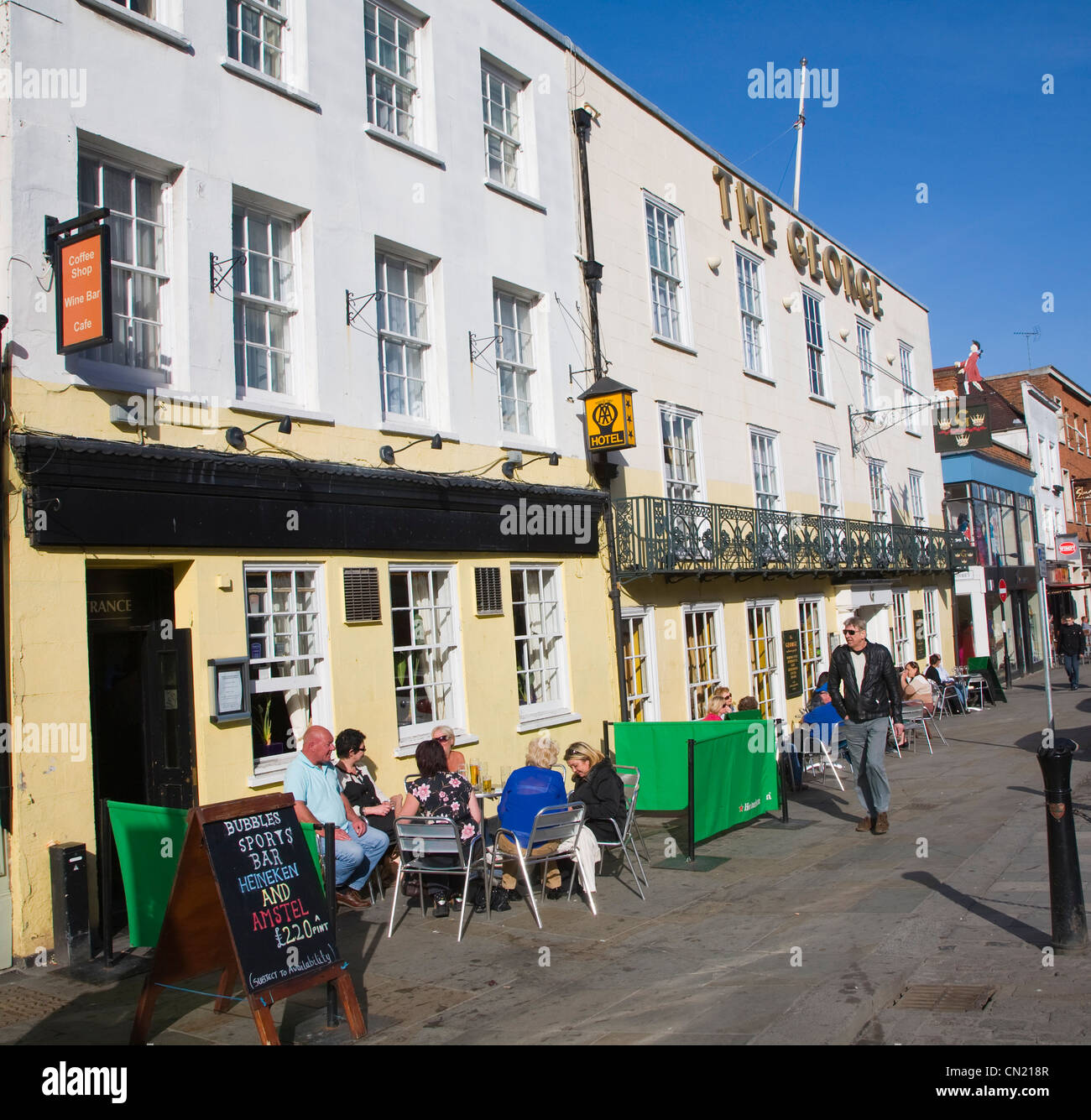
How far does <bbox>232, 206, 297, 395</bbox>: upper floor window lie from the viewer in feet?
31.3

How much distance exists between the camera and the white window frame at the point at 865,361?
2448 cm

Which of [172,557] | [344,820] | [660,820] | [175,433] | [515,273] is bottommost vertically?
[660,820]

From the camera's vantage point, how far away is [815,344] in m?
22.2

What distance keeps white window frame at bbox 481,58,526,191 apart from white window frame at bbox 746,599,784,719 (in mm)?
8241

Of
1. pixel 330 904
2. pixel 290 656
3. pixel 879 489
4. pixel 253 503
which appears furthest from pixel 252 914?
pixel 879 489

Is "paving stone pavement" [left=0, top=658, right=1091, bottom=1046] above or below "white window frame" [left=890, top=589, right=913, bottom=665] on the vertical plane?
below

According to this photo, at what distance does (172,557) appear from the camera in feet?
28.0

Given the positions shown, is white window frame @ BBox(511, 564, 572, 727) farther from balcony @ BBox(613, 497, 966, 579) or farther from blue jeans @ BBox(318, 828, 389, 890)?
blue jeans @ BBox(318, 828, 389, 890)

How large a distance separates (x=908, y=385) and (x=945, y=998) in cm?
2421

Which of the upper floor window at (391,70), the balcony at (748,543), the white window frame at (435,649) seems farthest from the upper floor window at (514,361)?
the white window frame at (435,649)

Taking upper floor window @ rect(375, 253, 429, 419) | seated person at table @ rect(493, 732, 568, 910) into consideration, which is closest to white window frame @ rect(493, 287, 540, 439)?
upper floor window @ rect(375, 253, 429, 419)

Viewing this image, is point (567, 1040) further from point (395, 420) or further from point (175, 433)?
point (395, 420)
